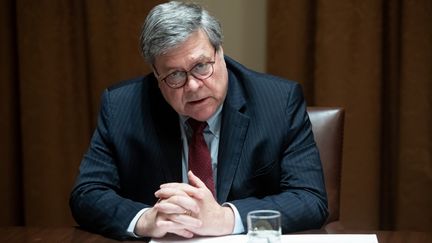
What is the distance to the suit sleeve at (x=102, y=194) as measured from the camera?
1.96 metres

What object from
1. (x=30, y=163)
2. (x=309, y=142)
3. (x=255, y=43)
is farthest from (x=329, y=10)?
(x=30, y=163)

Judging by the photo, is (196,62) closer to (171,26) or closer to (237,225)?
(171,26)

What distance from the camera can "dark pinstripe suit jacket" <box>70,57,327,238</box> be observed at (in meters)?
2.14

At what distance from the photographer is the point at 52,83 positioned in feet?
11.8

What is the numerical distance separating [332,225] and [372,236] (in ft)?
1.88

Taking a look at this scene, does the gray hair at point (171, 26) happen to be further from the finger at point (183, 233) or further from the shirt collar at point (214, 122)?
the finger at point (183, 233)

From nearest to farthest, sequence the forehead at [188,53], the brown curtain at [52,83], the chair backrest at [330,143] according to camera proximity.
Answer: the forehead at [188,53] → the chair backrest at [330,143] → the brown curtain at [52,83]

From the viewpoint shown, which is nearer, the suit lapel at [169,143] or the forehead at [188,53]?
the forehead at [188,53]

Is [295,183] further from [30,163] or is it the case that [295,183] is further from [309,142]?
[30,163]

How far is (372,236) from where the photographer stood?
178cm

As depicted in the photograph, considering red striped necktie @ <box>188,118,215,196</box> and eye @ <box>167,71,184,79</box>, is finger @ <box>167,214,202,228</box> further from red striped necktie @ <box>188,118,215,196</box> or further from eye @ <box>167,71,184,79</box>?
eye @ <box>167,71,184,79</box>

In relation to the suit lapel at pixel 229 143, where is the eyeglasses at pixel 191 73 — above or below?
above

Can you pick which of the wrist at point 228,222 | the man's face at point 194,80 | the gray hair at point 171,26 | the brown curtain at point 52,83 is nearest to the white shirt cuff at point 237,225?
the wrist at point 228,222

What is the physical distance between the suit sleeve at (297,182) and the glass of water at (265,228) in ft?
0.88
